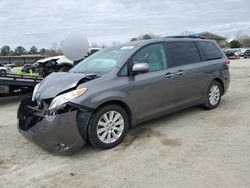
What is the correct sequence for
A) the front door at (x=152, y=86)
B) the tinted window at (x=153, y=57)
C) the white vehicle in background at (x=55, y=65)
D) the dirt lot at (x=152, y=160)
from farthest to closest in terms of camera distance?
the white vehicle in background at (x=55, y=65) → the tinted window at (x=153, y=57) → the front door at (x=152, y=86) → the dirt lot at (x=152, y=160)

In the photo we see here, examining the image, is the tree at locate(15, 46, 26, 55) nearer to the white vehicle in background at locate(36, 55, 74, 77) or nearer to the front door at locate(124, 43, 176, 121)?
the white vehicle in background at locate(36, 55, 74, 77)

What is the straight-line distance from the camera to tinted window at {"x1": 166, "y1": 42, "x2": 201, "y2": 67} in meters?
5.51

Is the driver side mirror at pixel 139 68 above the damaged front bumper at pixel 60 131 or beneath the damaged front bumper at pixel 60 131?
above

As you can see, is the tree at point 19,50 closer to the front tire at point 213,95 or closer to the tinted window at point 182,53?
the front tire at point 213,95

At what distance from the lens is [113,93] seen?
441 cm

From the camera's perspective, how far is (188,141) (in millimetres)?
4605

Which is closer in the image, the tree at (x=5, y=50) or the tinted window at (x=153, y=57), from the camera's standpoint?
the tinted window at (x=153, y=57)

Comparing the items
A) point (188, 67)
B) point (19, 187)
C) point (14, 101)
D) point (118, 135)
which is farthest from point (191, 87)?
point (14, 101)

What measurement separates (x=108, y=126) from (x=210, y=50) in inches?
134

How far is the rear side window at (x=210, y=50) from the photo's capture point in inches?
251

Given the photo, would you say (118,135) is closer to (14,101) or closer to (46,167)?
(46,167)

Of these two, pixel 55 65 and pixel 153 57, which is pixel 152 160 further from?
pixel 55 65

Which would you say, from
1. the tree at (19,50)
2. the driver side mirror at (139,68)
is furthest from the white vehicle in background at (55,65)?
the tree at (19,50)

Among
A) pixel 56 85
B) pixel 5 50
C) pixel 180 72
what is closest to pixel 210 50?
pixel 180 72
